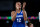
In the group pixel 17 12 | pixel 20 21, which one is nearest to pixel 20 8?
pixel 17 12

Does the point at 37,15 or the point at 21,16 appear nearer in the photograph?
the point at 21,16

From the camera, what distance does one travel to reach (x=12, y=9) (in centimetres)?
279

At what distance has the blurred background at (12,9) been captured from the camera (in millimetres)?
2768

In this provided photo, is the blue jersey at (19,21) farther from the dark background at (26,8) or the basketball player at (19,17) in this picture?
the dark background at (26,8)

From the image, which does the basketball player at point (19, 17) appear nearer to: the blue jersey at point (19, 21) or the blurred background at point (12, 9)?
the blue jersey at point (19, 21)

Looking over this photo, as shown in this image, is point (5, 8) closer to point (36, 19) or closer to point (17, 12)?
point (36, 19)

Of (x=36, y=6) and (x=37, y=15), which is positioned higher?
(x=36, y=6)

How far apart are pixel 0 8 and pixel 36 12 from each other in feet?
3.81

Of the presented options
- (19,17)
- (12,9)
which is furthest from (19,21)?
→ (12,9)

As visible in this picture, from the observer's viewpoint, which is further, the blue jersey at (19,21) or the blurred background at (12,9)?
the blurred background at (12,9)

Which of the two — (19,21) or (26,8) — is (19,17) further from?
(26,8)

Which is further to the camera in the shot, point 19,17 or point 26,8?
point 26,8

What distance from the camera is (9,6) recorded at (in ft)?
9.35

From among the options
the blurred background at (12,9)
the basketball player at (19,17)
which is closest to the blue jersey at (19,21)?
the basketball player at (19,17)
